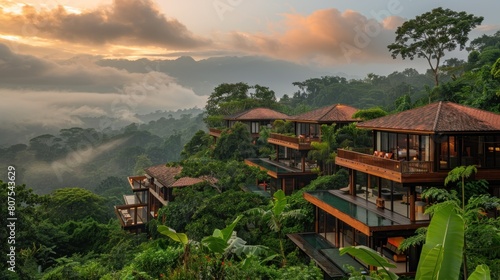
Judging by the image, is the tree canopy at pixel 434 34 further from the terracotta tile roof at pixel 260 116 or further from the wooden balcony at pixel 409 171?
the wooden balcony at pixel 409 171

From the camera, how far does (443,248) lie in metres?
8.11

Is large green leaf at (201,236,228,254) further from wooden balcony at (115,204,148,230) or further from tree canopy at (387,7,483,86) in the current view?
tree canopy at (387,7,483,86)

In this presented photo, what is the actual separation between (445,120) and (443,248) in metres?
13.3

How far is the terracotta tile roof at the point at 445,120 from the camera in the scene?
62.9 ft

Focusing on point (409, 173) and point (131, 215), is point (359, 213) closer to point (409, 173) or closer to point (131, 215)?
point (409, 173)

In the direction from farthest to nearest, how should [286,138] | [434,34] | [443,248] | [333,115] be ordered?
1. [434,34]
2. [286,138]
3. [333,115]
4. [443,248]

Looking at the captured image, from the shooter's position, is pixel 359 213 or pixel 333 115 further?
pixel 333 115

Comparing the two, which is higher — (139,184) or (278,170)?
(278,170)

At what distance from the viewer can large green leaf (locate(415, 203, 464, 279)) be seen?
7965mm

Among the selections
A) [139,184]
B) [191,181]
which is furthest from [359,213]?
[139,184]

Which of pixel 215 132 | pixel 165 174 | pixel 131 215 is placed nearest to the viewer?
pixel 165 174

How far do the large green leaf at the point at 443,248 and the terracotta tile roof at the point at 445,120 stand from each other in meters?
11.3

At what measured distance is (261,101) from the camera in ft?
219

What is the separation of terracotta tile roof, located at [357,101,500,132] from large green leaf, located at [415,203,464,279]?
11.3 m
